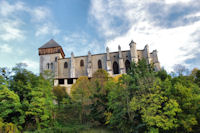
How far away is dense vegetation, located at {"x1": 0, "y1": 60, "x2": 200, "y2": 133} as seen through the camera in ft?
40.4

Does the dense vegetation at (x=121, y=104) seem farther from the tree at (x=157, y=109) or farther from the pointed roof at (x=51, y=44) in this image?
the pointed roof at (x=51, y=44)

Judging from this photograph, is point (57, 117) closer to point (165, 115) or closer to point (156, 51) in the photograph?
point (165, 115)

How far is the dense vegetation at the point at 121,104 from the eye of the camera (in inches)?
485

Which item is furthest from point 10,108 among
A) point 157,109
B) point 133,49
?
point 133,49

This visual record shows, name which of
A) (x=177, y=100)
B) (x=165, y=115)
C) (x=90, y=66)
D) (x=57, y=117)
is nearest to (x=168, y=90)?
(x=177, y=100)

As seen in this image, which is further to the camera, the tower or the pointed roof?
the pointed roof

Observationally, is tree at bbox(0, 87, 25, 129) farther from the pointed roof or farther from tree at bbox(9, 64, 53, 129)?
the pointed roof

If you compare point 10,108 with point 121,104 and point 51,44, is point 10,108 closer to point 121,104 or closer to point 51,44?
point 121,104

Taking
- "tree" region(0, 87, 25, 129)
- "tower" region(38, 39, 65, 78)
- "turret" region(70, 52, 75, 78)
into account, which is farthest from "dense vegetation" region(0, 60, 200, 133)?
"tower" region(38, 39, 65, 78)

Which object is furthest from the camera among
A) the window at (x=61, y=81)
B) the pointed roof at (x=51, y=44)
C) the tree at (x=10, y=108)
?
the pointed roof at (x=51, y=44)

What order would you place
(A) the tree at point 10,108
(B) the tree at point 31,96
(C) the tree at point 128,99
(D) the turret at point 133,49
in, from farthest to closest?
(D) the turret at point 133,49 → (B) the tree at point 31,96 → (A) the tree at point 10,108 → (C) the tree at point 128,99

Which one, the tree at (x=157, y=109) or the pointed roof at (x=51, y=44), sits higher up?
the pointed roof at (x=51, y=44)

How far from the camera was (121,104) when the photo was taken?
14.9 metres

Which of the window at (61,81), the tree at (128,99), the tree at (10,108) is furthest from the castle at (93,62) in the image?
the tree at (128,99)
